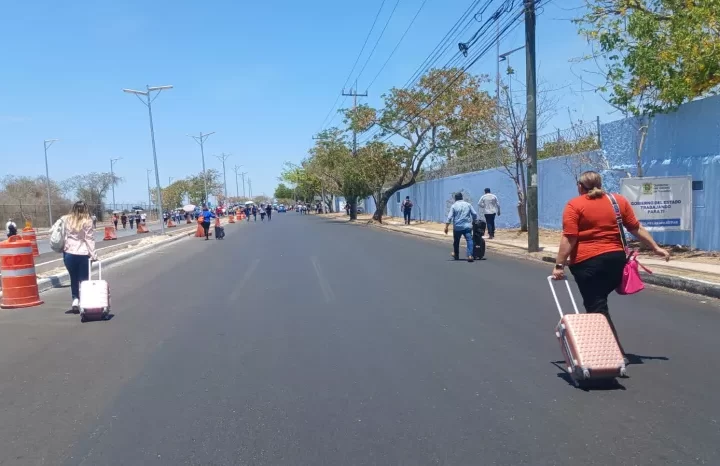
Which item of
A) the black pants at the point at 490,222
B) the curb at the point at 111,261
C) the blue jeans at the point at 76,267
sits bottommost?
the curb at the point at 111,261

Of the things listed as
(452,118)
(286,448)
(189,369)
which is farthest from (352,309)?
(452,118)

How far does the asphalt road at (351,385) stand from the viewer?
420 centimetres

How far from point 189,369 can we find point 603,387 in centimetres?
377

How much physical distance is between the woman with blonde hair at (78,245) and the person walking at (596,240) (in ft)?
22.8

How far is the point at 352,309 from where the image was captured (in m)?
9.16

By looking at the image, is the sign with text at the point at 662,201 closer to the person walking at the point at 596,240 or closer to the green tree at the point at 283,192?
the person walking at the point at 596,240

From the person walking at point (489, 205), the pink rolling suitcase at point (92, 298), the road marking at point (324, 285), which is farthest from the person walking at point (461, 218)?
the pink rolling suitcase at point (92, 298)

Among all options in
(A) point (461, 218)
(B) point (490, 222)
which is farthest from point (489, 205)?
(A) point (461, 218)

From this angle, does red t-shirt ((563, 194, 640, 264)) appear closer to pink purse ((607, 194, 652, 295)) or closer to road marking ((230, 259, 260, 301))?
pink purse ((607, 194, 652, 295))

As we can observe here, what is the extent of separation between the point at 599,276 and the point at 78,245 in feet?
24.1

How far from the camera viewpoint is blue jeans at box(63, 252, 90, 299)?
31.1ft

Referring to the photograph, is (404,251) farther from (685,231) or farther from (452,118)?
(452,118)

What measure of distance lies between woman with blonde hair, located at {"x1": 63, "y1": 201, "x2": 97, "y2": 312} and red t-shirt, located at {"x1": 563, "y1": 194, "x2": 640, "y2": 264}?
23.0ft

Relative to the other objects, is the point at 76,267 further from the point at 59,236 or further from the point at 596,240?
the point at 596,240
